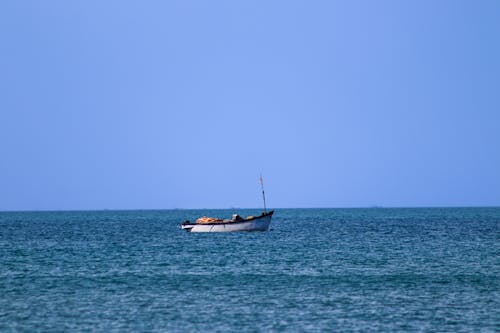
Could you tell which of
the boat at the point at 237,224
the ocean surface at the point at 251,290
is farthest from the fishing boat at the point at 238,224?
the ocean surface at the point at 251,290

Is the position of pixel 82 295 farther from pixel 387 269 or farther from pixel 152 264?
pixel 387 269

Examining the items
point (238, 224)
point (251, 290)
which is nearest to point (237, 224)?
point (238, 224)

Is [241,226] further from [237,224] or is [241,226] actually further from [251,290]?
[251,290]

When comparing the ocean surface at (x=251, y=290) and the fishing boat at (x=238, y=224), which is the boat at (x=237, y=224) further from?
the ocean surface at (x=251, y=290)

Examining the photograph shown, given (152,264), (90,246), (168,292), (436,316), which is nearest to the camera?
(436,316)

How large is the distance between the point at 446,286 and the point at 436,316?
34.6ft

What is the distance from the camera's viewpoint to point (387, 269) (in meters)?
55.3

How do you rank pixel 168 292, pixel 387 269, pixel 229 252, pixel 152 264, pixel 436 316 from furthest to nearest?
1. pixel 229 252
2. pixel 152 264
3. pixel 387 269
4. pixel 168 292
5. pixel 436 316

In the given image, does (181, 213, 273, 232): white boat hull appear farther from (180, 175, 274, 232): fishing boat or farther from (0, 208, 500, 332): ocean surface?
(0, 208, 500, 332): ocean surface

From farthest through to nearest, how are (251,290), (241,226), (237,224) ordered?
(241,226)
(237,224)
(251,290)

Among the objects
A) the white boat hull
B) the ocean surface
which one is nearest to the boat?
the white boat hull

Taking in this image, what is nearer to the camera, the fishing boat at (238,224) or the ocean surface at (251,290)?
the ocean surface at (251,290)

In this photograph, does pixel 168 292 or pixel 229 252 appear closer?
pixel 168 292

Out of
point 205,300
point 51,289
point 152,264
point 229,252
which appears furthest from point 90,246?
point 205,300
